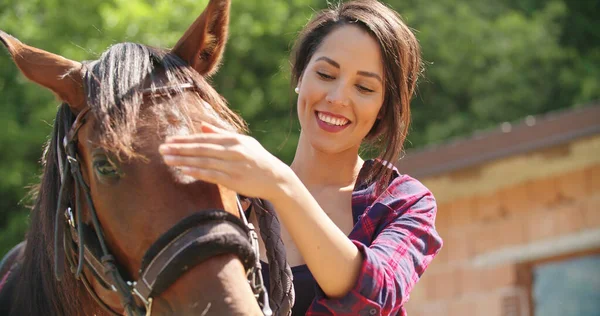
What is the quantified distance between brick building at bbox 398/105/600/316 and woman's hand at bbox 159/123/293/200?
484 centimetres

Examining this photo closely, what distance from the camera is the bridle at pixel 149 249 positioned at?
6.67 ft

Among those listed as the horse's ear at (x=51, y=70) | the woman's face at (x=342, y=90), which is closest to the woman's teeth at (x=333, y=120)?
the woman's face at (x=342, y=90)

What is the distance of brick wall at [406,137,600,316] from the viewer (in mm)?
6871

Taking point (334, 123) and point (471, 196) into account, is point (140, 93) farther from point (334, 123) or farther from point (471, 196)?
point (471, 196)

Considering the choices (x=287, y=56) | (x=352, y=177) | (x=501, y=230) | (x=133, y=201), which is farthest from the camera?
(x=287, y=56)

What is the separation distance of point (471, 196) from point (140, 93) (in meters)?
5.52

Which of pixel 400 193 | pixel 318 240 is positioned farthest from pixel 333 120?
pixel 318 240

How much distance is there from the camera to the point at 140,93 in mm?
2293

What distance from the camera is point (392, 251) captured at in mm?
2471

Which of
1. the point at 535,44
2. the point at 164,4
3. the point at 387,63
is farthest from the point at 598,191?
the point at 535,44

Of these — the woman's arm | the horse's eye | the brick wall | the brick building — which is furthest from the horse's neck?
the brick wall

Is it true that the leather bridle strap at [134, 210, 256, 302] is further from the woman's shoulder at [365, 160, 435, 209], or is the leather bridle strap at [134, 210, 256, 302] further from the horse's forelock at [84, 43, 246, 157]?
the woman's shoulder at [365, 160, 435, 209]

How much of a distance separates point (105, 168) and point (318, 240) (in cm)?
56

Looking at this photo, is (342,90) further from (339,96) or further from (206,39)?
(206,39)
